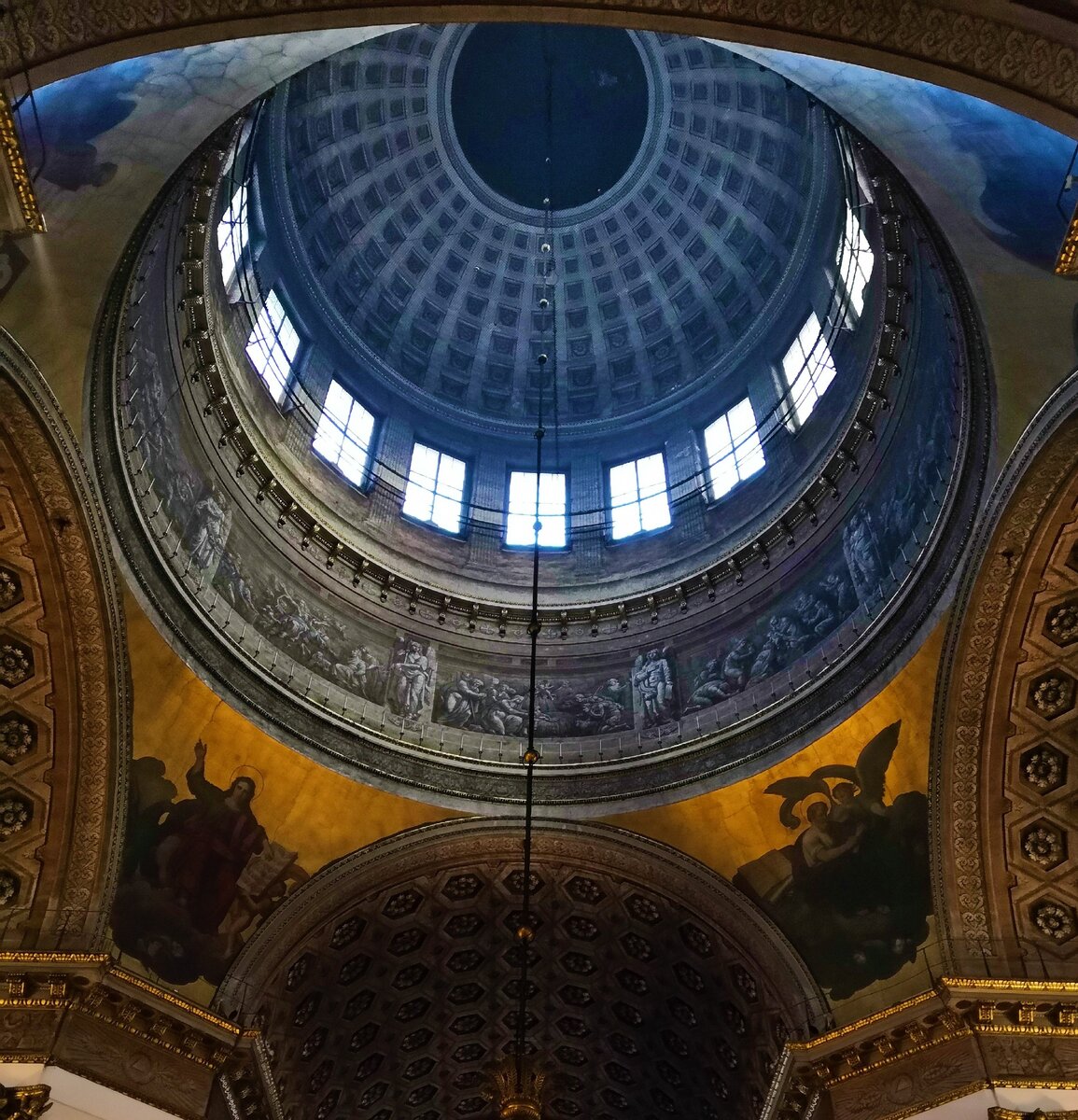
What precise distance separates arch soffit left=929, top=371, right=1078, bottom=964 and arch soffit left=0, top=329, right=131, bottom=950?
9.94 metres

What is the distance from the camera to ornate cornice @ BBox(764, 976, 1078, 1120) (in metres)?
12.8

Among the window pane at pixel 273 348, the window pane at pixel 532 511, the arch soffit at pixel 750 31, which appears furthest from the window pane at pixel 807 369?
the arch soffit at pixel 750 31

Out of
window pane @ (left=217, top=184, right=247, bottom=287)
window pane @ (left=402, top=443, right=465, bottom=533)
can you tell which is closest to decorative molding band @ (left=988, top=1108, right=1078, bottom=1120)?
window pane @ (left=402, top=443, right=465, bottom=533)

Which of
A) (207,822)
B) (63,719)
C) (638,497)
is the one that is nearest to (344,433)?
(638,497)

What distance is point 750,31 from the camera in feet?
27.0

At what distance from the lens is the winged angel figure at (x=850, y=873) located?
47.6 ft

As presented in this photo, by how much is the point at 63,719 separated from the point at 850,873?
32.9 ft

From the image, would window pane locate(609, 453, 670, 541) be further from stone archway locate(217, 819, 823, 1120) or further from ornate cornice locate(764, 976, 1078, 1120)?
ornate cornice locate(764, 976, 1078, 1120)

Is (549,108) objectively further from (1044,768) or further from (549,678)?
(1044,768)

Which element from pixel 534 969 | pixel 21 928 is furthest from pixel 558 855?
pixel 21 928

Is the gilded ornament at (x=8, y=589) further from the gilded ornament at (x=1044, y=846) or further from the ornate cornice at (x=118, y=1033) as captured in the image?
the gilded ornament at (x=1044, y=846)

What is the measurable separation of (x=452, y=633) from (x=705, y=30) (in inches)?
446

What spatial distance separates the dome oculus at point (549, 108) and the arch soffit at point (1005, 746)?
41.1 feet

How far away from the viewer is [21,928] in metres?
13.4
